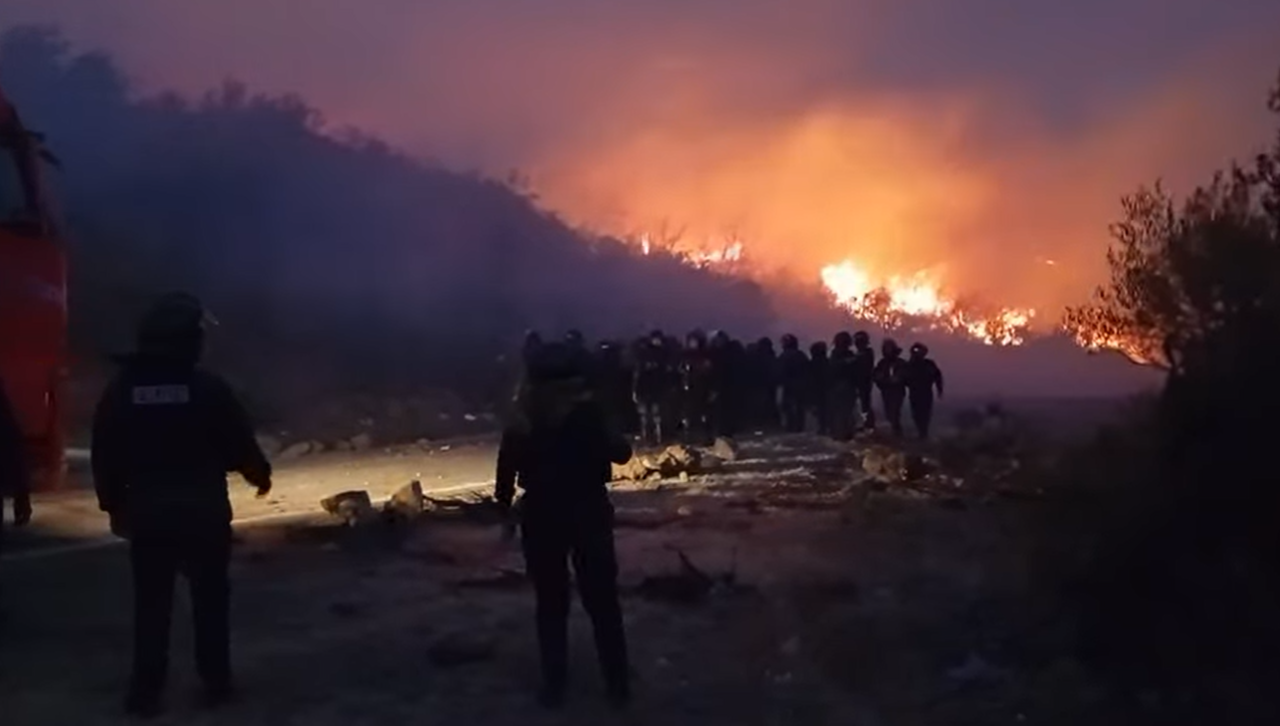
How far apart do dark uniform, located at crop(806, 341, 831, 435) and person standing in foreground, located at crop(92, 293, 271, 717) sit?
1662 centimetres

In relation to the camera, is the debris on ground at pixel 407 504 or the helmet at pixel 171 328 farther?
the debris on ground at pixel 407 504

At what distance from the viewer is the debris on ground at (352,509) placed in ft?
41.0

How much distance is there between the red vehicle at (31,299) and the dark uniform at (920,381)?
1139 centimetres

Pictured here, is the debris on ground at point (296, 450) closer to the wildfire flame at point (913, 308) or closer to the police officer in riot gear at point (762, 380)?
the police officer in riot gear at point (762, 380)

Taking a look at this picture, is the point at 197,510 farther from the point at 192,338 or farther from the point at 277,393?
the point at 277,393

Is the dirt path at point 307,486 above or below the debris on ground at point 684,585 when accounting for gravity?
above

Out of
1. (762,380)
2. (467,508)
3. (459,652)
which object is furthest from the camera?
(762,380)

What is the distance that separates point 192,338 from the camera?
21.6 ft

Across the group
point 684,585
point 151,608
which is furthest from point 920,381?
point 151,608

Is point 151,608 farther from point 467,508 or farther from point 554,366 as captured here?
point 467,508

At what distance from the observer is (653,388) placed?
22359mm

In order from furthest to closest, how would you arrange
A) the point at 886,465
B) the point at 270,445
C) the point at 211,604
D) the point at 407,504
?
the point at 270,445 < the point at 886,465 < the point at 407,504 < the point at 211,604

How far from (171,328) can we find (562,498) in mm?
1815

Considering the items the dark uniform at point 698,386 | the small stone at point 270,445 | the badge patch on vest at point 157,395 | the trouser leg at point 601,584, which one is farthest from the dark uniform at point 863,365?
the badge patch on vest at point 157,395
